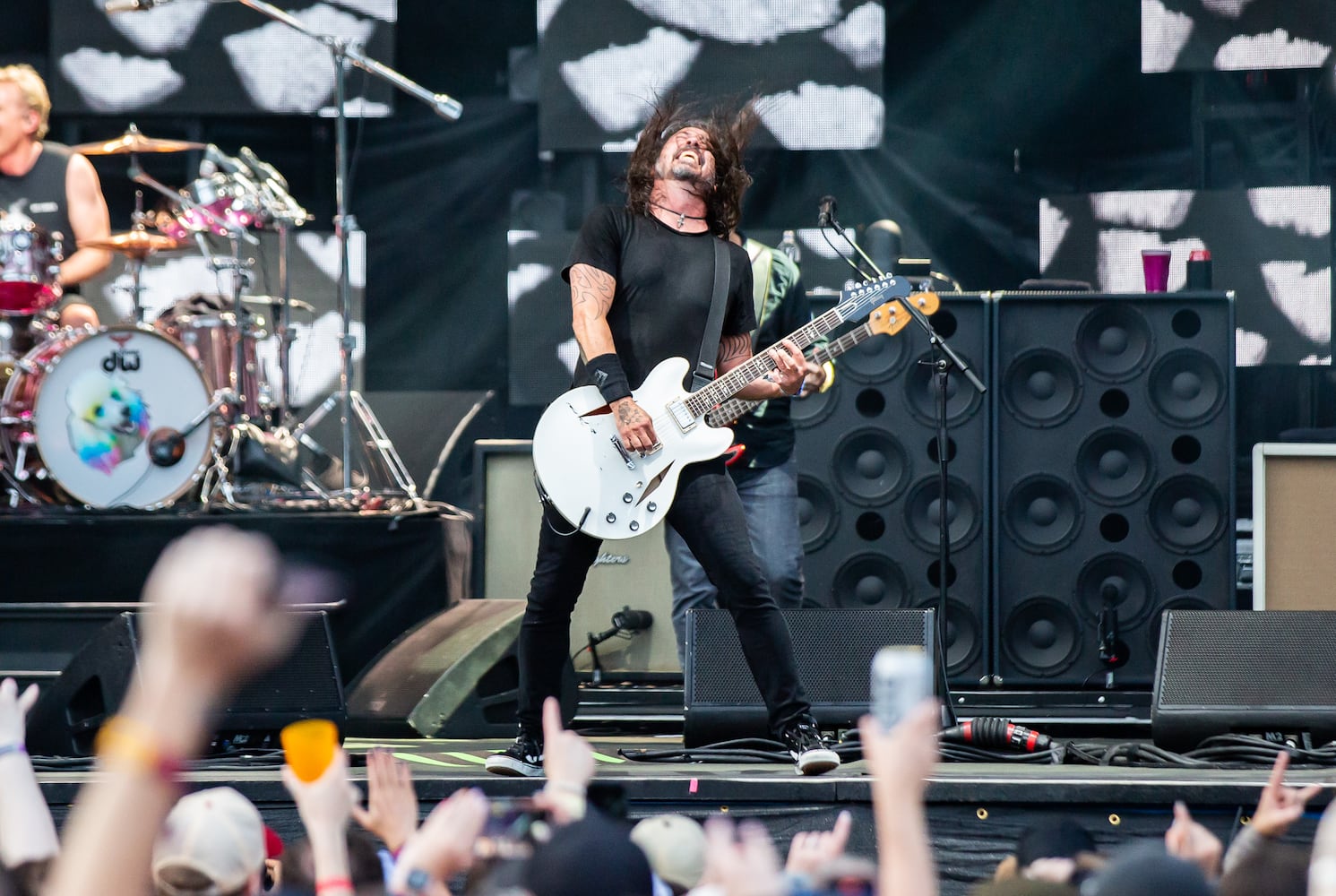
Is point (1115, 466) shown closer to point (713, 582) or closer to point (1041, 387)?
point (1041, 387)

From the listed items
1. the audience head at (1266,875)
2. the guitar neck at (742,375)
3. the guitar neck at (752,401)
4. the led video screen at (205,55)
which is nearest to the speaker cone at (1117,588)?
the guitar neck at (752,401)

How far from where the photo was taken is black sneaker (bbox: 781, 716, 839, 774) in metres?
4.36

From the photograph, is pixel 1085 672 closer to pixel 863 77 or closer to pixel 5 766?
pixel 863 77

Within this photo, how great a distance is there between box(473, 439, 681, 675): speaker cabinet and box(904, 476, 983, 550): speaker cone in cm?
111

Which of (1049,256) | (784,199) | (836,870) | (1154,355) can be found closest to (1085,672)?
(1154,355)

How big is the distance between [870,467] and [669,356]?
2162 millimetres

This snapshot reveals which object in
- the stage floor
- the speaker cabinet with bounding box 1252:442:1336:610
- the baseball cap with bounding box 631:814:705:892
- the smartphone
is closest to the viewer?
the smartphone

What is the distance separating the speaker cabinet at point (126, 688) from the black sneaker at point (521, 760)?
2.11 feet

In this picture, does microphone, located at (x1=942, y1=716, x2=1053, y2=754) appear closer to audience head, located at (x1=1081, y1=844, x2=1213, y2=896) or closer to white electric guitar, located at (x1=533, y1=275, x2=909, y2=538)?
white electric guitar, located at (x1=533, y1=275, x2=909, y2=538)

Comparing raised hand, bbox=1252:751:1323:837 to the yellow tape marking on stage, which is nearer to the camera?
raised hand, bbox=1252:751:1323:837

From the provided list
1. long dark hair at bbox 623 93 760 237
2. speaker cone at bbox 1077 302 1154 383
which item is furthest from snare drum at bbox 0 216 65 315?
speaker cone at bbox 1077 302 1154 383

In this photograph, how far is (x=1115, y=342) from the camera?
264 inches

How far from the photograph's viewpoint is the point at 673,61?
847 cm

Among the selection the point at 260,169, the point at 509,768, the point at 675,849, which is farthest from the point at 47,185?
the point at 675,849
